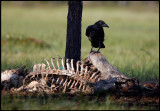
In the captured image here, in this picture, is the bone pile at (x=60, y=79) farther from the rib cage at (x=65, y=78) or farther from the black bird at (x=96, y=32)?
the black bird at (x=96, y=32)

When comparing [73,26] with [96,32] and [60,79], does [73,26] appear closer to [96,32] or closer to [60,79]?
[96,32]

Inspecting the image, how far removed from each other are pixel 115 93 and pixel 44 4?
50308mm

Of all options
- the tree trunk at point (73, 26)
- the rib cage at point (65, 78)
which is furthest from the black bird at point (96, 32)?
the rib cage at point (65, 78)

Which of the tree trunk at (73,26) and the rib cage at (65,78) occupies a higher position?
the tree trunk at (73,26)

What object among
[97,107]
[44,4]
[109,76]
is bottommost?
[97,107]

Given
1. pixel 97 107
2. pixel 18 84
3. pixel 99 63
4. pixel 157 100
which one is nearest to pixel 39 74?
pixel 18 84

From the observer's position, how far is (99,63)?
586 centimetres

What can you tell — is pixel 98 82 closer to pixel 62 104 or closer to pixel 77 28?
pixel 62 104

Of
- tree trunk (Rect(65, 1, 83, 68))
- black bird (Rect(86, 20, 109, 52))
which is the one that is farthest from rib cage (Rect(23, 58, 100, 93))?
black bird (Rect(86, 20, 109, 52))

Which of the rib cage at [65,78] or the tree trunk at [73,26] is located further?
the tree trunk at [73,26]

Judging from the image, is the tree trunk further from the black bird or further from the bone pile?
the bone pile

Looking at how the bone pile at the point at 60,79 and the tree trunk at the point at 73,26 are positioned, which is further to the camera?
the tree trunk at the point at 73,26

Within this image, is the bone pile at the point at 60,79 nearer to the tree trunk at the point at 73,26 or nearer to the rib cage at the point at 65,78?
the rib cage at the point at 65,78

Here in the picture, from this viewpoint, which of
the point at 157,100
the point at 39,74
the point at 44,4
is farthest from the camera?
the point at 44,4
